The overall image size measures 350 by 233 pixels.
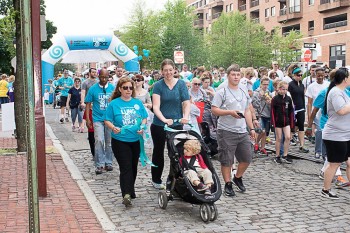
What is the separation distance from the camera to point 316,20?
59.6 metres

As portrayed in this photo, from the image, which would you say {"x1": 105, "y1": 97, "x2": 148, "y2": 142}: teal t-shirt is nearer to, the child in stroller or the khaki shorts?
the child in stroller

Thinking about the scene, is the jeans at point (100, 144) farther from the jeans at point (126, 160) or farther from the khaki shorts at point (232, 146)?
the khaki shorts at point (232, 146)

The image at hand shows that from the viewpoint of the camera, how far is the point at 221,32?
58500 millimetres

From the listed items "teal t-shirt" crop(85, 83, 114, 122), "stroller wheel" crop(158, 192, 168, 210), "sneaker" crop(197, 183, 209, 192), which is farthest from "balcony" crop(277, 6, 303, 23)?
"sneaker" crop(197, 183, 209, 192)

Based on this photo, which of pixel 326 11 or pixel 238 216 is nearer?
pixel 238 216

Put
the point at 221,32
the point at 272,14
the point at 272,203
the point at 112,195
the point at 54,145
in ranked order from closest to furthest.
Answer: the point at 272,203, the point at 112,195, the point at 54,145, the point at 221,32, the point at 272,14

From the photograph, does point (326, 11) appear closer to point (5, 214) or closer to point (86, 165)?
point (86, 165)

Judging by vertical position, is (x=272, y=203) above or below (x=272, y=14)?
below

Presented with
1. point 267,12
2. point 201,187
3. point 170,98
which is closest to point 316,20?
point 267,12

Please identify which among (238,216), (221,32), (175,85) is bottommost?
(238,216)

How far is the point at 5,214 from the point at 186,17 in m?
49.8

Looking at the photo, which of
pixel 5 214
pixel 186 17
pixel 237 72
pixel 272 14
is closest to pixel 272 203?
pixel 237 72

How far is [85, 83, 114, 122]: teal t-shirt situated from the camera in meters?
9.12

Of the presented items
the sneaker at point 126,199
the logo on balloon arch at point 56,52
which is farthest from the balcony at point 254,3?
the sneaker at point 126,199
